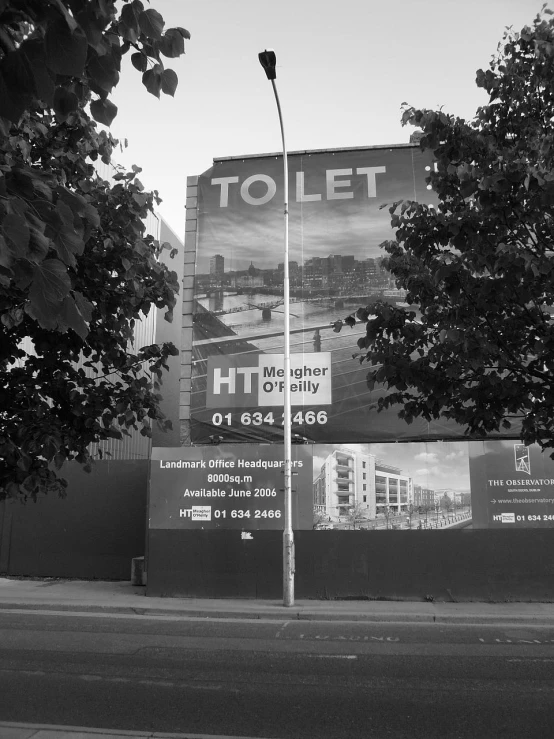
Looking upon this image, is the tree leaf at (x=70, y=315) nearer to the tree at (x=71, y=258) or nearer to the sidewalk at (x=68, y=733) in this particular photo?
the tree at (x=71, y=258)

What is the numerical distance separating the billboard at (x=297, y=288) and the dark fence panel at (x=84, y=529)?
2.54 m

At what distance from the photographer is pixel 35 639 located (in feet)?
31.8

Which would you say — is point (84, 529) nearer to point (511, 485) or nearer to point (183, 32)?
point (511, 485)

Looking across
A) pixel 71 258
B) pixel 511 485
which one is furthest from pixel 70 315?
pixel 511 485

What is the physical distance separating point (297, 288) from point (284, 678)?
1043 cm

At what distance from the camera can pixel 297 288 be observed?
1634 centimetres

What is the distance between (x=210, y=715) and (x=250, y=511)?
8.59m

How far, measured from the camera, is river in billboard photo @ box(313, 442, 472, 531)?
14.3 metres

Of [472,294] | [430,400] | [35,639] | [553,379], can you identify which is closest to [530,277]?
[472,294]

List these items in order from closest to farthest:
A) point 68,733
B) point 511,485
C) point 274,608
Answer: point 68,733 < point 274,608 < point 511,485

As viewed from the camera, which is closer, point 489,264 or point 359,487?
point 489,264

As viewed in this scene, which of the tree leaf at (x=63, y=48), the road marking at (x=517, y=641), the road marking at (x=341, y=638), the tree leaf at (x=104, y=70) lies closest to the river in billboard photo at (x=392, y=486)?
the road marking at (x=517, y=641)

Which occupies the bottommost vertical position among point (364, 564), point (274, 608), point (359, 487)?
point (274, 608)

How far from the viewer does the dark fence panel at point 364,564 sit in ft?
44.6
